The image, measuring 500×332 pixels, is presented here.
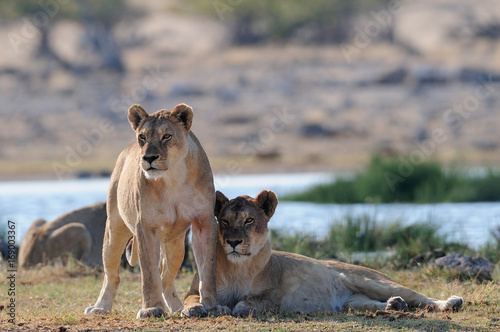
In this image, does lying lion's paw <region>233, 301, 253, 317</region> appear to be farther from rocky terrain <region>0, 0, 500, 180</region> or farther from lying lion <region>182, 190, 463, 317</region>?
rocky terrain <region>0, 0, 500, 180</region>

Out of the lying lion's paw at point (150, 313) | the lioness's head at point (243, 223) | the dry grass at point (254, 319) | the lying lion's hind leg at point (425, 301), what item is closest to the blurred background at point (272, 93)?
the dry grass at point (254, 319)

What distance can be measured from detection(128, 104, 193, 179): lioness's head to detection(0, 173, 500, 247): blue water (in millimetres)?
6100

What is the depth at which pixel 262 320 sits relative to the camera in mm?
7266

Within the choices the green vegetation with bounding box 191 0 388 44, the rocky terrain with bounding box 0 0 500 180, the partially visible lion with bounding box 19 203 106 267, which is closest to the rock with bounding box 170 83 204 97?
the rocky terrain with bounding box 0 0 500 180

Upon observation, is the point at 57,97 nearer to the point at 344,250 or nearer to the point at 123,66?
the point at 123,66

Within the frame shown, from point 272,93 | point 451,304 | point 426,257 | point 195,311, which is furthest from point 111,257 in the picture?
point 272,93

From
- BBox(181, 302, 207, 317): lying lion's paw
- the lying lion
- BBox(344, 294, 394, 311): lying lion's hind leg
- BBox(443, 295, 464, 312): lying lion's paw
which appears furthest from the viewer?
BBox(344, 294, 394, 311): lying lion's hind leg

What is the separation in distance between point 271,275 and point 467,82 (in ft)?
101

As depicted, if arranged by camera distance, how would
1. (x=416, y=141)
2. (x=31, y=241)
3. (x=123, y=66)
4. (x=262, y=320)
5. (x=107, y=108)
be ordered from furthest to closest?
(x=123, y=66)
(x=107, y=108)
(x=416, y=141)
(x=31, y=241)
(x=262, y=320)

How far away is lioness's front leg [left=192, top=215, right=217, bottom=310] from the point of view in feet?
24.6

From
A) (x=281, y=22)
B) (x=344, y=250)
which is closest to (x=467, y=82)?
(x=281, y=22)

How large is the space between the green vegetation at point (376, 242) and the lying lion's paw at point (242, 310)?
3827 mm

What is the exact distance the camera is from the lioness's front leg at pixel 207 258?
7.50 metres

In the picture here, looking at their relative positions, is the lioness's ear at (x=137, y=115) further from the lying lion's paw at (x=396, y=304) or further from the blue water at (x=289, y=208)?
the blue water at (x=289, y=208)
